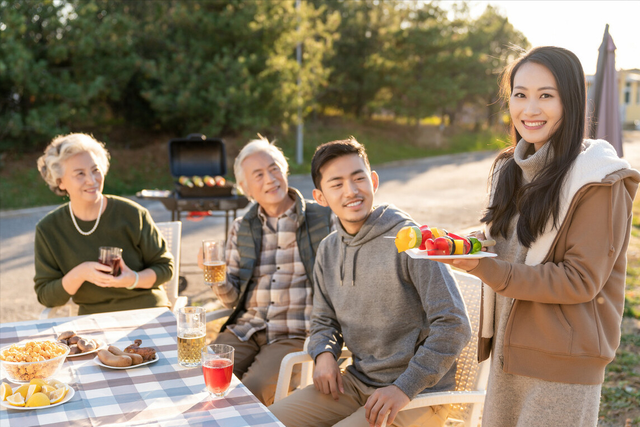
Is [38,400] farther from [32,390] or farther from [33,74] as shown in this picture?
[33,74]

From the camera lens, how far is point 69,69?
14516 millimetres

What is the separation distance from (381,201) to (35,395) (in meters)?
11.0

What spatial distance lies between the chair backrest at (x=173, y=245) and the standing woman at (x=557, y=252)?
230cm

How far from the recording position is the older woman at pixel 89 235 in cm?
340

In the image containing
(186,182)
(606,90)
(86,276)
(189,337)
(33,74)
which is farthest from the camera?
(33,74)

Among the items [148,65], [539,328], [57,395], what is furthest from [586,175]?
[148,65]

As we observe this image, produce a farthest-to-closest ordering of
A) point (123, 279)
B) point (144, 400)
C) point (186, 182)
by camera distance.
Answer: point (186, 182), point (123, 279), point (144, 400)

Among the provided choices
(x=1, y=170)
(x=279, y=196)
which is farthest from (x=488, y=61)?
(x=279, y=196)

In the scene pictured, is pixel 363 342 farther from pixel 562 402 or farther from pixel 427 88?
pixel 427 88

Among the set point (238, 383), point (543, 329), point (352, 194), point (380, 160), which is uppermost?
point (352, 194)

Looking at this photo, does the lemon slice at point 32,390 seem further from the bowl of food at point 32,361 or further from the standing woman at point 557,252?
the standing woman at point 557,252

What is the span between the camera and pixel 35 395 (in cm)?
186

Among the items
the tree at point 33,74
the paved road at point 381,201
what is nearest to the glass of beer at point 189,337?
the paved road at point 381,201

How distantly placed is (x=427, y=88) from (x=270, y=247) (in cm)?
2218
